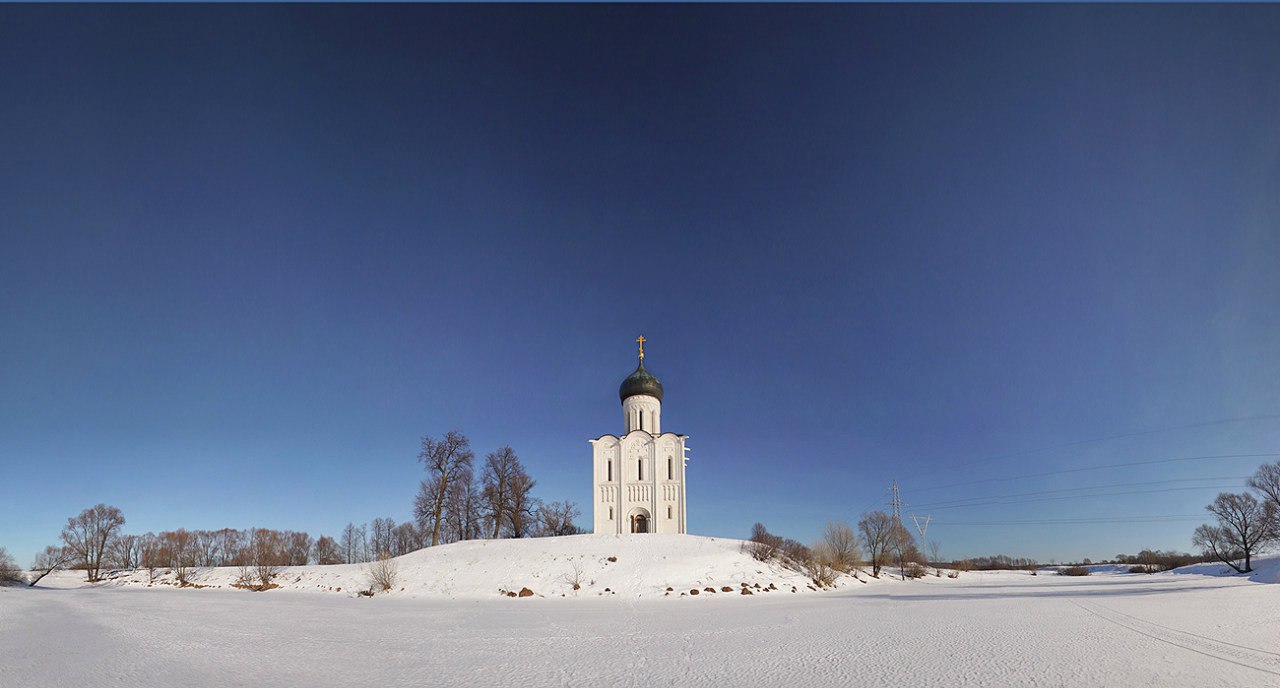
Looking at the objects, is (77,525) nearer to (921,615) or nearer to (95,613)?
(95,613)

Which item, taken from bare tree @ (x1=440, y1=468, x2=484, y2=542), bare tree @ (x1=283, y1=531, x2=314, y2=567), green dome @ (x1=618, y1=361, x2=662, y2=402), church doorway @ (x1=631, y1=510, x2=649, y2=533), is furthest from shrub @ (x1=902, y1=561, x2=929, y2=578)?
bare tree @ (x1=283, y1=531, x2=314, y2=567)

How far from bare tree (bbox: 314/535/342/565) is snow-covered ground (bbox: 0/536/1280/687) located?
61313 mm

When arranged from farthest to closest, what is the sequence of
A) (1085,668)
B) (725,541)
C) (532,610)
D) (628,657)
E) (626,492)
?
1. (626,492)
2. (725,541)
3. (532,610)
4. (628,657)
5. (1085,668)

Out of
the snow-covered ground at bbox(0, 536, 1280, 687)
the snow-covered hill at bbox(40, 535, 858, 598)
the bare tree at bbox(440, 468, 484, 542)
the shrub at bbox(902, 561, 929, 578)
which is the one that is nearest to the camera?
the snow-covered ground at bbox(0, 536, 1280, 687)

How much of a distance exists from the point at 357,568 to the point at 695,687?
124 feet

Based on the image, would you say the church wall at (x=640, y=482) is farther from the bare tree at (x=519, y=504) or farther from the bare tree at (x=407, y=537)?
the bare tree at (x=407, y=537)

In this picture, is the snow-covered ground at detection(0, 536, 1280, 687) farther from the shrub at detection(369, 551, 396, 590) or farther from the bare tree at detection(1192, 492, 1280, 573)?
the bare tree at detection(1192, 492, 1280, 573)

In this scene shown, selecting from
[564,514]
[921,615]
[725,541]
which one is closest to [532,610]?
[921,615]

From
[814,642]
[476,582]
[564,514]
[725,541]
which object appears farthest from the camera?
[564,514]

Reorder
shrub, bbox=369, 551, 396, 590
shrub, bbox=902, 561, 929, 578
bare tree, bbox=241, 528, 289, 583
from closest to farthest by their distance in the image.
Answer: shrub, bbox=369, 551, 396, 590, bare tree, bbox=241, 528, 289, 583, shrub, bbox=902, 561, 929, 578

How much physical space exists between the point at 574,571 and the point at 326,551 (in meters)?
66.8

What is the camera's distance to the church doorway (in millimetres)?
48344

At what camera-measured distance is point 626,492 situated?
159 ft

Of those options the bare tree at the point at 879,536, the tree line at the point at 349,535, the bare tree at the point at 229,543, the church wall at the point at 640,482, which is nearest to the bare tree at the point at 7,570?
the tree line at the point at 349,535
